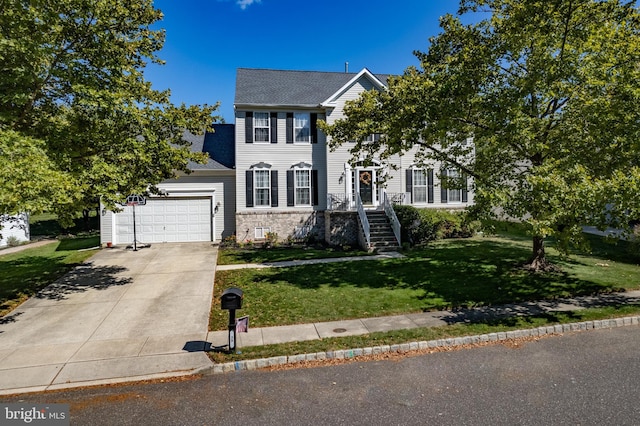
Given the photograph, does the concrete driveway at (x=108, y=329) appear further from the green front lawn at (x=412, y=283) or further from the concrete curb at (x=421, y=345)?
the green front lawn at (x=412, y=283)

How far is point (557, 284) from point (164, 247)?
55.8 feet

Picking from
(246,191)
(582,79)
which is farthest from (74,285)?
(582,79)

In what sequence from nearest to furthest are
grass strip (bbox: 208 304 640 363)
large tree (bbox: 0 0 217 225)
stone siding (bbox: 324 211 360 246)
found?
grass strip (bbox: 208 304 640 363) < large tree (bbox: 0 0 217 225) < stone siding (bbox: 324 211 360 246)

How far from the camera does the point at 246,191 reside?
747 inches

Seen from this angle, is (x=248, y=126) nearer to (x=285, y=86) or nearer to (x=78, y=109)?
(x=285, y=86)

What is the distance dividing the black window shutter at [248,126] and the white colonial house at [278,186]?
0.05 meters

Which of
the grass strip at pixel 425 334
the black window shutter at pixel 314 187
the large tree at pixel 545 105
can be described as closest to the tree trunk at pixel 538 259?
the large tree at pixel 545 105

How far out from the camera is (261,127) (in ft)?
62.7

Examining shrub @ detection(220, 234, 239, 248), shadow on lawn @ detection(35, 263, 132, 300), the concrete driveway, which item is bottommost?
the concrete driveway

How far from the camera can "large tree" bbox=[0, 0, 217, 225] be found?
7.62 meters

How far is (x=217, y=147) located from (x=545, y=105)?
A: 17.0 m

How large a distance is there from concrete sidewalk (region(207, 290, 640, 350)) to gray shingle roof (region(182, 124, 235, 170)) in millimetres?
14018

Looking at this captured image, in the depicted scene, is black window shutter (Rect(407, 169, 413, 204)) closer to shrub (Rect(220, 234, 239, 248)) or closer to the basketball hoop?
shrub (Rect(220, 234, 239, 248))

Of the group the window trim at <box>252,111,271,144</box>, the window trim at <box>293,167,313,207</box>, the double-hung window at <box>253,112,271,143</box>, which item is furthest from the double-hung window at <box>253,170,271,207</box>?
the double-hung window at <box>253,112,271,143</box>
